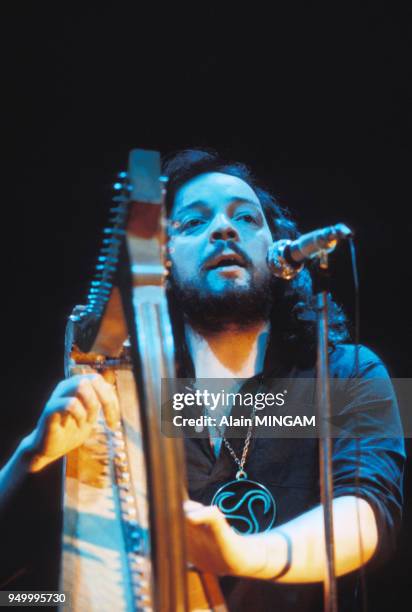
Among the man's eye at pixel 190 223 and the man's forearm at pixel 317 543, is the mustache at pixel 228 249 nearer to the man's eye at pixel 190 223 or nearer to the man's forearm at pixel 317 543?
the man's eye at pixel 190 223

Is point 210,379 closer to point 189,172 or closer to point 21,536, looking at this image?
point 189,172

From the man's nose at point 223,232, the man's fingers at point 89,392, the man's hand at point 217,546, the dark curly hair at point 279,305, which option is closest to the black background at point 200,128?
the dark curly hair at point 279,305

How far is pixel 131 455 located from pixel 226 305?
0.81 m

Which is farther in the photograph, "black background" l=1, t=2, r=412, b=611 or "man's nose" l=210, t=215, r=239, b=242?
"black background" l=1, t=2, r=412, b=611

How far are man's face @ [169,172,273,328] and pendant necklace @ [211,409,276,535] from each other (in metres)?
0.68

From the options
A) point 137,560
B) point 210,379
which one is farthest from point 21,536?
point 137,560

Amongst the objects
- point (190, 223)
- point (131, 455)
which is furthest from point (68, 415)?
point (190, 223)

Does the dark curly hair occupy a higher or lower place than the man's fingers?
higher

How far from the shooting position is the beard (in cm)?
207

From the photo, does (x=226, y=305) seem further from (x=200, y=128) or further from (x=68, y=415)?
(x=200, y=128)

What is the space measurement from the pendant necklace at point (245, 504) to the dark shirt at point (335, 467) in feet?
0.09

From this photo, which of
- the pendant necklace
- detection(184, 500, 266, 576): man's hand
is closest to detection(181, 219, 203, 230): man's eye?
the pendant necklace

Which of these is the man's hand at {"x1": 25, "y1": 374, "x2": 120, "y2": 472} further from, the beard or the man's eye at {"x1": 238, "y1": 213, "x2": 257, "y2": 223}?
the man's eye at {"x1": 238, "y1": 213, "x2": 257, "y2": 223}

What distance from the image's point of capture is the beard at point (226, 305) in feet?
6.79
